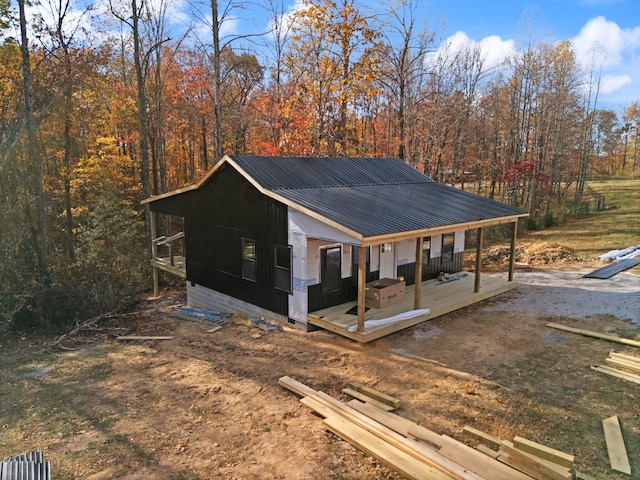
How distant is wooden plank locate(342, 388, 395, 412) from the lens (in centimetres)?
644

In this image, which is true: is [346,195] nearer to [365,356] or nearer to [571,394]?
[365,356]

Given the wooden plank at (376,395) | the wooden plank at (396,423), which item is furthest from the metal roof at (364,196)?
the wooden plank at (396,423)

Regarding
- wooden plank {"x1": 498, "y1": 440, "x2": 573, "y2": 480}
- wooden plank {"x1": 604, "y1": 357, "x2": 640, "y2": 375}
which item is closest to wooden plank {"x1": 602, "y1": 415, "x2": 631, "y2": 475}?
wooden plank {"x1": 498, "y1": 440, "x2": 573, "y2": 480}

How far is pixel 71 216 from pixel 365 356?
17.1m

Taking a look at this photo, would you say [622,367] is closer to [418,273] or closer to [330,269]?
[418,273]

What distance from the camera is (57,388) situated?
7.77 m

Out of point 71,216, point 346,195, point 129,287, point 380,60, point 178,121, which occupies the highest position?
point 380,60

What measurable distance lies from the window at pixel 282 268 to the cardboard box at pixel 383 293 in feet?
6.43

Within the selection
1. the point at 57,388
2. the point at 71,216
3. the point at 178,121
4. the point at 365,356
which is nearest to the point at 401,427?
the point at 365,356

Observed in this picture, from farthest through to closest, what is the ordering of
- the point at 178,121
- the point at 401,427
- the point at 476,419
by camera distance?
the point at 178,121
the point at 476,419
the point at 401,427

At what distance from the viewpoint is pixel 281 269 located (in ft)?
34.8

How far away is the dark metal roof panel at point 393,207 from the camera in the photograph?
9.38 meters

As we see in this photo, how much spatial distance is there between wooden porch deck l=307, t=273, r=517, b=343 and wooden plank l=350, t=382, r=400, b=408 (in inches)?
77.7

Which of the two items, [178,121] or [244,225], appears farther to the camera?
[178,121]
